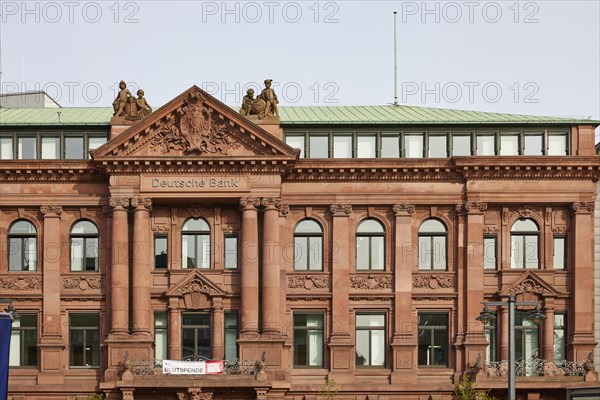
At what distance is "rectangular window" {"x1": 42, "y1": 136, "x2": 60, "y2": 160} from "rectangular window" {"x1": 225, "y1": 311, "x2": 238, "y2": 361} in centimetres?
1343

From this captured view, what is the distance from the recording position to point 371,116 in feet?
287

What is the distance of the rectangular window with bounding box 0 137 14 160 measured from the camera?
85.2 m

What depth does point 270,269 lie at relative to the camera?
8219cm

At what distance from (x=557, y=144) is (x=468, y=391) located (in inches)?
594

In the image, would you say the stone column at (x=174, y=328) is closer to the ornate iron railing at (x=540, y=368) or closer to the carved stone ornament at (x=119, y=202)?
the carved stone ornament at (x=119, y=202)

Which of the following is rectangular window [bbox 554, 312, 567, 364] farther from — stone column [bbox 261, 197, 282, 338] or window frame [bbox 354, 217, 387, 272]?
stone column [bbox 261, 197, 282, 338]

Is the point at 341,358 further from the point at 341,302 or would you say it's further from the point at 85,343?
the point at 85,343

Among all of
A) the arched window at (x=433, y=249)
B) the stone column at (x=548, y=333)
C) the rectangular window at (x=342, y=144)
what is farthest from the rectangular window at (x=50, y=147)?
the stone column at (x=548, y=333)

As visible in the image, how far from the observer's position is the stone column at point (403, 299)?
82562 mm

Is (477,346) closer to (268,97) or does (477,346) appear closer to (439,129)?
(439,129)

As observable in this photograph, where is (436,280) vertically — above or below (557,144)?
below

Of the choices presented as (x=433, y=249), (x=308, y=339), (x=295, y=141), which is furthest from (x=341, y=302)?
(x=295, y=141)

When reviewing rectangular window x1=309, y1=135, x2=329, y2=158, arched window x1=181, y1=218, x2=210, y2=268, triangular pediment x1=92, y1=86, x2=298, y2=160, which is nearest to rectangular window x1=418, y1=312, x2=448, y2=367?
rectangular window x1=309, y1=135, x2=329, y2=158

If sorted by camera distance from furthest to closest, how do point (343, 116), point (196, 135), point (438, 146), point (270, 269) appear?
1. point (343, 116)
2. point (438, 146)
3. point (196, 135)
4. point (270, 269)
